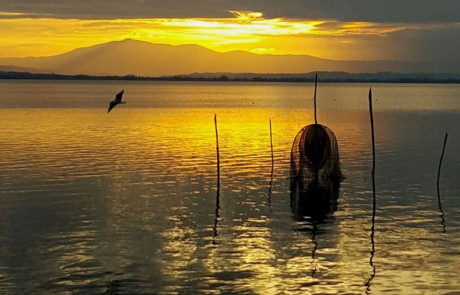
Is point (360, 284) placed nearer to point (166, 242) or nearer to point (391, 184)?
point (166, 242)

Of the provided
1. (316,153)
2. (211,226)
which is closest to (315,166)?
(316,153)

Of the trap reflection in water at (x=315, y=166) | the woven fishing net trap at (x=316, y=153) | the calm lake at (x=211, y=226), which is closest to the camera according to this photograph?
the calm lake at (x=211, y=226)

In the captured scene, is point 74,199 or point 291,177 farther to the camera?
point 291,177

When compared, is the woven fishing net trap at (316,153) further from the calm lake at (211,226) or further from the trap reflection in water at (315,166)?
the calm lake at (211,226)

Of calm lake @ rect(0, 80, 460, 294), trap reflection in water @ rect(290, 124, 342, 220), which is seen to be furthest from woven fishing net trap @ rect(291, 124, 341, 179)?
calm lake @ rect(0, 80, 460, 294)

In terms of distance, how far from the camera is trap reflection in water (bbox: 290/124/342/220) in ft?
90.1

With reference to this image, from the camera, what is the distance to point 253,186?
28.6m

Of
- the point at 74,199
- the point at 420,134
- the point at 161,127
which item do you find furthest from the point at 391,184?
the point at 161,127

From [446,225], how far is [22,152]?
25031 millimetres

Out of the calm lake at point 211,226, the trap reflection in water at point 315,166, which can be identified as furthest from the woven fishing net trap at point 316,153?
the calm lake at point 211,226

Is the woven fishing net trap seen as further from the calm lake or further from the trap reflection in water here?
the calm lake

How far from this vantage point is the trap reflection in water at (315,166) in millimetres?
27458

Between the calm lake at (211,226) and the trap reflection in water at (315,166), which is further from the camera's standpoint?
the trap reflection in water at (315,166)

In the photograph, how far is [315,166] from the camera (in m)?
29.7
